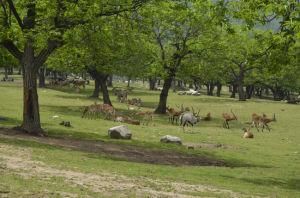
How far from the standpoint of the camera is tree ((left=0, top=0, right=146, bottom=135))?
68.6 feet

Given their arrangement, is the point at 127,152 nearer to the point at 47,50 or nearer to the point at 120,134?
the point at 120,134

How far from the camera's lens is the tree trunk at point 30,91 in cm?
2295

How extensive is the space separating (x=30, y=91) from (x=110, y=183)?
10708 millimetres

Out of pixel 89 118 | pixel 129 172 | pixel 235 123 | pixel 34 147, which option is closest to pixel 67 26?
pixel 34 147

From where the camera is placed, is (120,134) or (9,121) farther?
(9,121)

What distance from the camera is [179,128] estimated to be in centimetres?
3462

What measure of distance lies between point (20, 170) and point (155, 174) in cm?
427

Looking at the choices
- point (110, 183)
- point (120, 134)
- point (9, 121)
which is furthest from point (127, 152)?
point (9, 121)

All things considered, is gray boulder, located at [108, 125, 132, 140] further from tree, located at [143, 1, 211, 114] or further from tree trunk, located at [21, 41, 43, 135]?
tree, located at [143, 1, 211, 114]

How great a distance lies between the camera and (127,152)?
21.6 meters

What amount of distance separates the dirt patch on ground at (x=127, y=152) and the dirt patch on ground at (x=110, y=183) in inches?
201

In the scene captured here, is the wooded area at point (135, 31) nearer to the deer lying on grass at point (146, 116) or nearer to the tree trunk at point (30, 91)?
the tree trunk at point (30, 91)

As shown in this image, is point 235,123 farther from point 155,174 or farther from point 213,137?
point 155,174

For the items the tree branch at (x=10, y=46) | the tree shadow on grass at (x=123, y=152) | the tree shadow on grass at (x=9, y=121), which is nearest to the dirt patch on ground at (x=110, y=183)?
the tree shadow on grass at (x=123, y=152)
